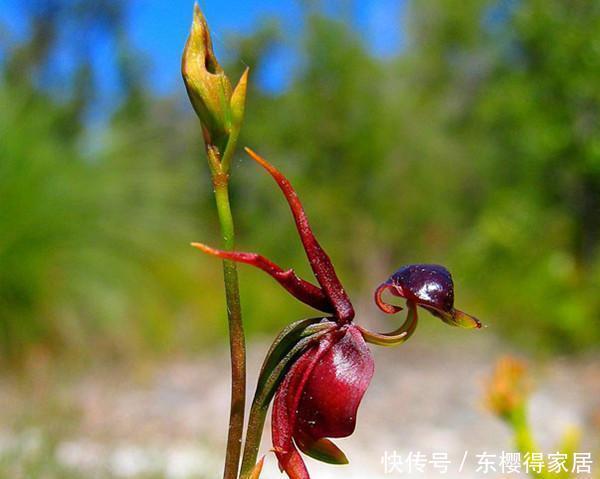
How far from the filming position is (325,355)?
0.44 meters

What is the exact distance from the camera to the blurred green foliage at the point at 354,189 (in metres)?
4.26

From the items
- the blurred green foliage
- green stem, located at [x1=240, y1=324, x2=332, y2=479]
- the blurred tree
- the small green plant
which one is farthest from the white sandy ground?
green stem, located at [x1=240, y1=324, x2=332, y2=479]

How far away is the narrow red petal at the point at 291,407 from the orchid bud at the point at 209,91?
131 millimetres

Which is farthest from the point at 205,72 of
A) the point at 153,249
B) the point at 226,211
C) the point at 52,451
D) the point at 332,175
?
the point at 332,175

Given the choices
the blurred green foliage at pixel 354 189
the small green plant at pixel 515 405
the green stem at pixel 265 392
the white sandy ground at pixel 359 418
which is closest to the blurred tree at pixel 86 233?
the blurred green foliage at pixel 354 189

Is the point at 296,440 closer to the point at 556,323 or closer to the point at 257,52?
the point at 556,323

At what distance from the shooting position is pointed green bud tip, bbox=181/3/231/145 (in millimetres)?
427

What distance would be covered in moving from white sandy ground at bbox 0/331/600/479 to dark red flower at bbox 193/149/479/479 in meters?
1.67

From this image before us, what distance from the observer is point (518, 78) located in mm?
4945

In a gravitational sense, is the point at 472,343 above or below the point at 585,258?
below

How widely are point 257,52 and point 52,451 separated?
4.84m

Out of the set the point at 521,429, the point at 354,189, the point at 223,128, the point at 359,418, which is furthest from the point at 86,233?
the point at 223,128

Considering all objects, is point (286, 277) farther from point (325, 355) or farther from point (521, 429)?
point (521, 429)

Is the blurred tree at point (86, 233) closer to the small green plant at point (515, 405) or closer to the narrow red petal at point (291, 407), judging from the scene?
the small green plant at point (515, 405)
